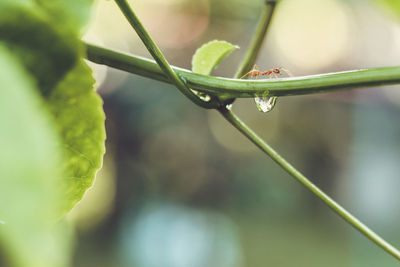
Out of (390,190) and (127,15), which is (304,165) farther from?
(127,15)

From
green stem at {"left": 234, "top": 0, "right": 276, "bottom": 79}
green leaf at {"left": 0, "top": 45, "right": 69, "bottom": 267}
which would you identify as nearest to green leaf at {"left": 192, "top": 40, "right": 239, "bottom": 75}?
green stem at {"left": 234, "top": 0, "right": 276, "bottom": 79}

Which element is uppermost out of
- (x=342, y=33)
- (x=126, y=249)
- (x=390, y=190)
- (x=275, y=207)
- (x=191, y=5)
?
(x=342, y=33)

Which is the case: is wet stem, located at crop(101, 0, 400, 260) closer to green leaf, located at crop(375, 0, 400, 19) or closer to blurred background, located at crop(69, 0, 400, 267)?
green leaf, located at crop(375, 0, 400, 19)

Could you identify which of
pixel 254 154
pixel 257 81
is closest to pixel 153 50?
pixel 257 81

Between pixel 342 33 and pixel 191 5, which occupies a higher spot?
pixel 342 33

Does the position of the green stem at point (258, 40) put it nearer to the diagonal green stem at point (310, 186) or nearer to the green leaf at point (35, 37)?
the diagonal green stem at point (310, 186)

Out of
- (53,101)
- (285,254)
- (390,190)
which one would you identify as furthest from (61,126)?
(390,190)
